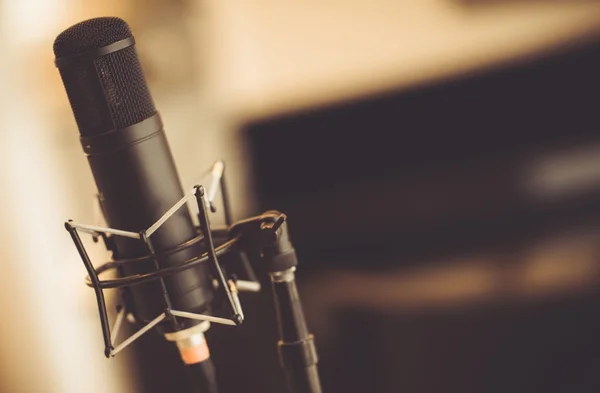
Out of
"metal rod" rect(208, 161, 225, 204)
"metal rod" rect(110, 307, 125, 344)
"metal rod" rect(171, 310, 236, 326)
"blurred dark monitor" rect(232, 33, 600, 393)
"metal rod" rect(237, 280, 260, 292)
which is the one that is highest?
"metal rod" rect(208, 161, 225, 204)

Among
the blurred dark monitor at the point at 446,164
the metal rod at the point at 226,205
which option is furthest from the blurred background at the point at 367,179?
the metal rod at the point at 226,205

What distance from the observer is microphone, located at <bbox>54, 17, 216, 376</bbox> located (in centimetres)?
52

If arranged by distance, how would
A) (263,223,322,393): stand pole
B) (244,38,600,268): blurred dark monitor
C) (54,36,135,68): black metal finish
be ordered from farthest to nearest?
1. (244,38,600,268): blurred dark monitor
2. (263,223,322,393): stand pole
3. (54,36,135,68): black metal finish

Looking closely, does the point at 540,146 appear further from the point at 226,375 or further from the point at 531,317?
the point at 226,375

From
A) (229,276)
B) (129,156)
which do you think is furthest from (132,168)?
(229,276)

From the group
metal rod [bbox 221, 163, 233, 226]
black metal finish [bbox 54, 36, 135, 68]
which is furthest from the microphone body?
metal rod [bbox 221, 163, 233, 226]

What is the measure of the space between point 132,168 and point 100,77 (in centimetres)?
8

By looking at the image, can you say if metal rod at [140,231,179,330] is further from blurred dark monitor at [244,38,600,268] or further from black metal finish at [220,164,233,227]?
blurred dark monitor at [244,38,600,268]

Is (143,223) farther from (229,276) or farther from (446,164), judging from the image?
(446,164)

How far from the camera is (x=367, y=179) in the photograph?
144 cm

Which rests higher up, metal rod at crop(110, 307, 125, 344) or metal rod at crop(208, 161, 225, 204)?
metal rod at crop(208, 161, 225, 204)

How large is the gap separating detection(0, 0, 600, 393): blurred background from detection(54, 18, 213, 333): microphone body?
0.87m

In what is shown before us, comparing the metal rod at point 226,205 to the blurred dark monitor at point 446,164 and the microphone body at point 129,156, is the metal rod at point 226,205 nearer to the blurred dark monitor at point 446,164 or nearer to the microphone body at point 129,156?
the microphone body at point 129,156

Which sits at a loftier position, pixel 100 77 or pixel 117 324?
pixel 100 77
